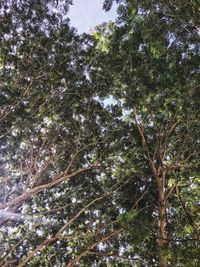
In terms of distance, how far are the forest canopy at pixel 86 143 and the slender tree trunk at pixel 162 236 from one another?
0.10 meters

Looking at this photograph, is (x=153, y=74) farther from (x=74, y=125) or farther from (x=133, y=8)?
(x=74, y=125)

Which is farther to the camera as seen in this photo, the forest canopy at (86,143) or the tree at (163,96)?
the forest canopy at (86,143)

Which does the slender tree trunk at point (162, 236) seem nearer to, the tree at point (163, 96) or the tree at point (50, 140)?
the tree at point (163, 96)

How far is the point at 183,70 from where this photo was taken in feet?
28.5

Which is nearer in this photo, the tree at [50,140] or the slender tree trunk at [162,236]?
the slender tree trunk at [162,236]

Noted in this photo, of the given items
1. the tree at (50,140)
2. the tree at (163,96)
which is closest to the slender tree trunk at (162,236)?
the tree at (163,96)

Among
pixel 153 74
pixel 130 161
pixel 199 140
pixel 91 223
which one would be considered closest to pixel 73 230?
pixel 91 223

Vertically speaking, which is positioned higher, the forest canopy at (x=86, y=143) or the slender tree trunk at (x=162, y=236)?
the forest canopy at (x=86, y=143)

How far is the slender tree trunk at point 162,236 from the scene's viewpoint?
6304mm

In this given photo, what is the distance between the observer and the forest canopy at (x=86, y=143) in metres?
10.9

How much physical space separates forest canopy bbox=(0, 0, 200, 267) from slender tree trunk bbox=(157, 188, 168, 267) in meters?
0.10

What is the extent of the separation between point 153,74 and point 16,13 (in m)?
5.63

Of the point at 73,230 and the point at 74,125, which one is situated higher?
the point at 74,125

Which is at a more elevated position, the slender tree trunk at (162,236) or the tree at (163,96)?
the tree at (163,96)
